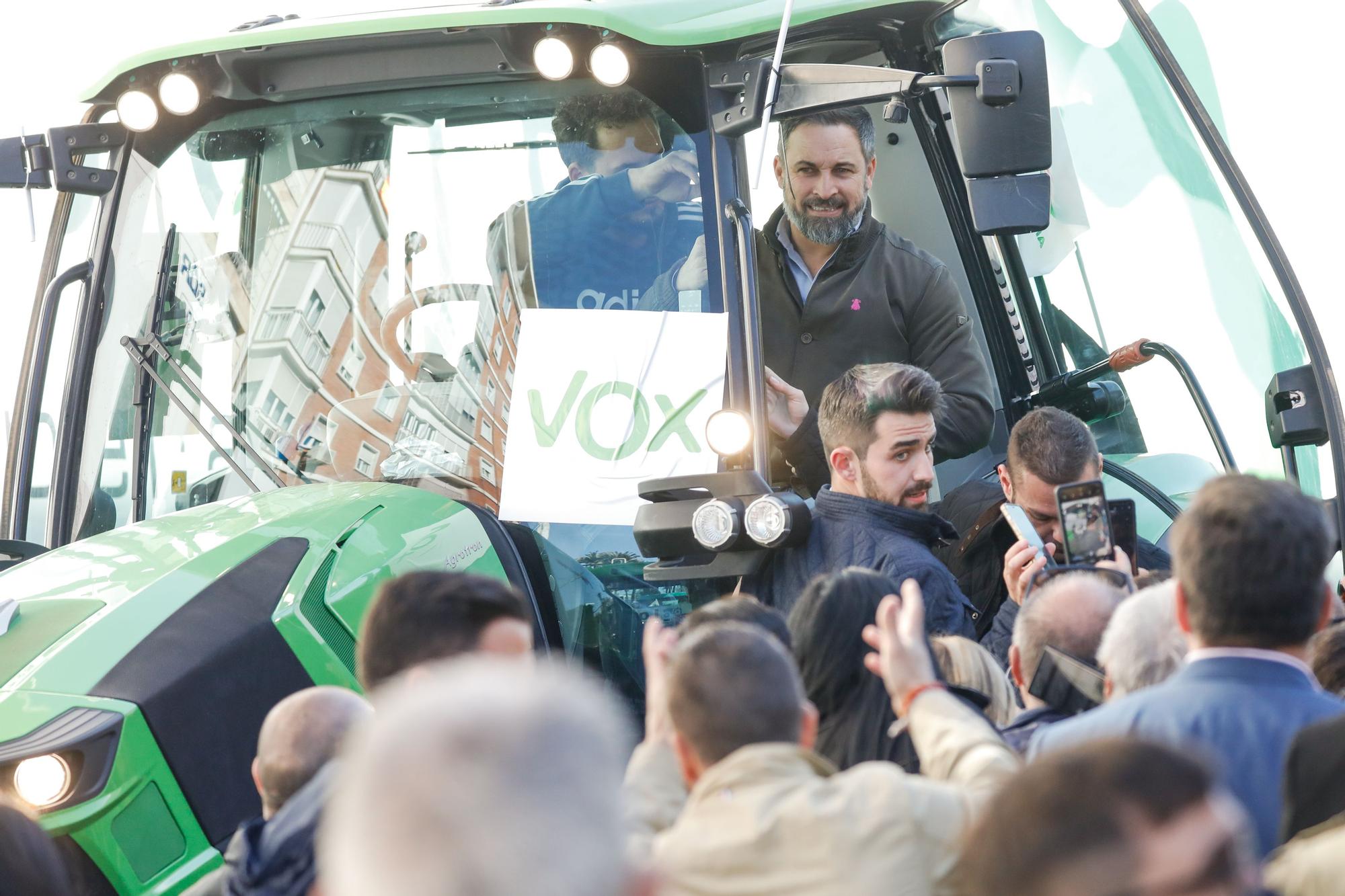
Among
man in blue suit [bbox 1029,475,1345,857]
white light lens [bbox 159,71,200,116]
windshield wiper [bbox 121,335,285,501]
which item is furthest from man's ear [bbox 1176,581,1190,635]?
white light lens [bbox 159,71,200,116]

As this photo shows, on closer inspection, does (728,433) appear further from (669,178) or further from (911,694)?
(911,694)

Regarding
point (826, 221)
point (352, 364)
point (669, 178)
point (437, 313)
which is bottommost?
point (352, 364)

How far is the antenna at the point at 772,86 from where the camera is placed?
3766 millimetres

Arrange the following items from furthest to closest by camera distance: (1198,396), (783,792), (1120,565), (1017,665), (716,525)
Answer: (1198,396), (716,525), (1120,565), (1017,665), (783,792)

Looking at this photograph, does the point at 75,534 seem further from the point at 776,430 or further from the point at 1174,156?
the point at 1174,156

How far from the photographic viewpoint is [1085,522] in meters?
3.37

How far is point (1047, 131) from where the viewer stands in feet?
11.5

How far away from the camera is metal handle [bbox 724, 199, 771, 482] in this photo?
3.90 m

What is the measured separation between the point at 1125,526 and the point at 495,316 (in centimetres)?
162

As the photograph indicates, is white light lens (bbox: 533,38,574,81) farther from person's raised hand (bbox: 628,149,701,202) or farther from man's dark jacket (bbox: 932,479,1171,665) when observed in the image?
man's dark jacket (bbox: 932,479,1171,665)

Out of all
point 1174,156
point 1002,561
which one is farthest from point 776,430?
point 1174,156

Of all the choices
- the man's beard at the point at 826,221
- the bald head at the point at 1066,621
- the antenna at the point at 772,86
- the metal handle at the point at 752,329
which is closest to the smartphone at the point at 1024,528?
the metal handle at the point at 752,329

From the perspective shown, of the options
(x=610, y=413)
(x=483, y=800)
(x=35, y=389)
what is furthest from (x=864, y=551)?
(x=483, y=800)

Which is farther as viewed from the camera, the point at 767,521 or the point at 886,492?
the point at 886,492
